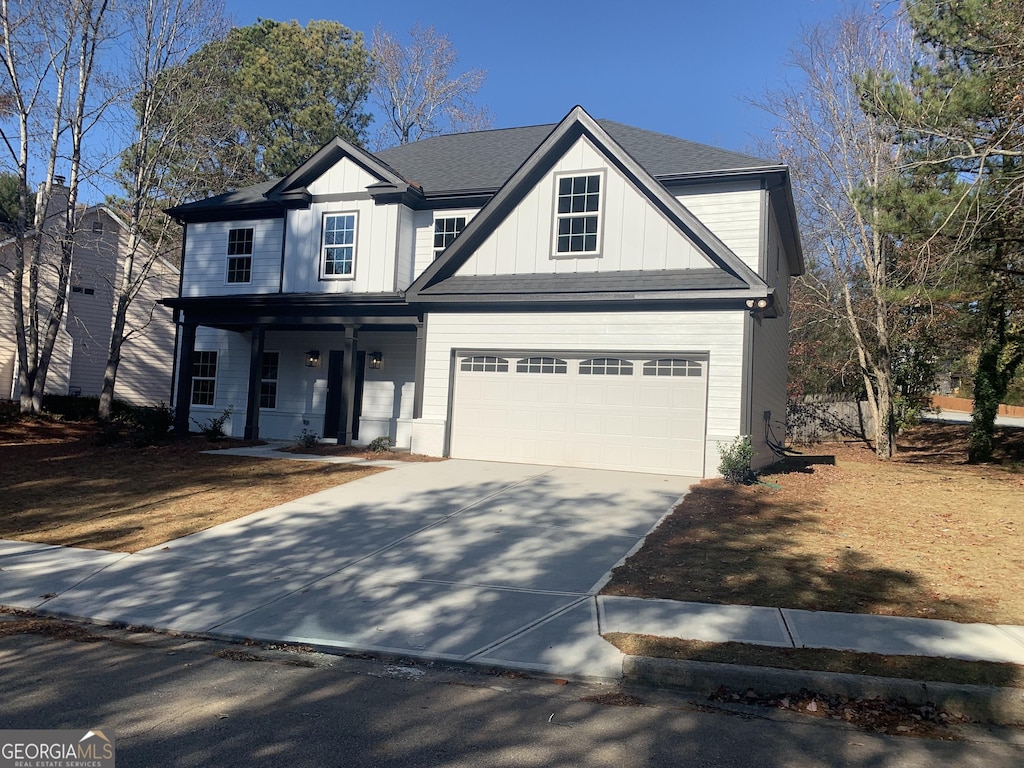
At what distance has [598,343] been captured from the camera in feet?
49.9

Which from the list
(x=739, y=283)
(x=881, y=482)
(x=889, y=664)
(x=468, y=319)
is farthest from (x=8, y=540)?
(x=881, y=482)

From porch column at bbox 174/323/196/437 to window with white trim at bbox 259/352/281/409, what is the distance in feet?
6.02

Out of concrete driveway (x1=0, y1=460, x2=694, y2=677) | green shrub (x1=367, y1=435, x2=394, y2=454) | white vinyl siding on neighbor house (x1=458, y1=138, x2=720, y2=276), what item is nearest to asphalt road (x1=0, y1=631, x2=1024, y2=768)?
concrete driveway (x1=0, y1=460, x2=694, y2=677)

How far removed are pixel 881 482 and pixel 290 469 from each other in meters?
12.0

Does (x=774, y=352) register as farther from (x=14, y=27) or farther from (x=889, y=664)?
(x=14, y=27)

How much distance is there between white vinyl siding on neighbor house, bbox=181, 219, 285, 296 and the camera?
20.4 meters

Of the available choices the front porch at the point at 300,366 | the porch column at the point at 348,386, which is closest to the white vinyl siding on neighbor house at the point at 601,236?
the front porch at the point at 300,366

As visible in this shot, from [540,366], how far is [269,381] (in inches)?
343

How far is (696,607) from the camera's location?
6836 mm

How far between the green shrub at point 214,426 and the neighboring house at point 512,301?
0.79 feet

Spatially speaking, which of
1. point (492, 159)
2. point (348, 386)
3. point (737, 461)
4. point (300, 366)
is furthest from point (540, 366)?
point (300, 366)

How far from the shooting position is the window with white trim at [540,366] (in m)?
15.7

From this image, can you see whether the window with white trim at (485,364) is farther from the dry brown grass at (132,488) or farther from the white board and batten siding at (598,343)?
the dry brown grass at (132,488)

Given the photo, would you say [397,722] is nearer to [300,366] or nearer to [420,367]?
[420,367]
